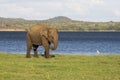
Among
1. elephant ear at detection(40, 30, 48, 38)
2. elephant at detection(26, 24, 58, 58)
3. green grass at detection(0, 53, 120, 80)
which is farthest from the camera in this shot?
elephant ear at detection(40, 30, 48, 38)

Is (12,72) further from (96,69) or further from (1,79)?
(96,69)

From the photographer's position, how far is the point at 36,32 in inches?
1644

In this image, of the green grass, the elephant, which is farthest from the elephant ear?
the green grass

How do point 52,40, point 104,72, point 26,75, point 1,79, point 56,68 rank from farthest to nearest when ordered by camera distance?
point 52,40
point 56,68
point 104,72
point 26,75
point 1,79

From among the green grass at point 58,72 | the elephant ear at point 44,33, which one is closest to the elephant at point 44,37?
the elephant ear at point 44,33

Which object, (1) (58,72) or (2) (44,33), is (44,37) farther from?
(1) (58,72)

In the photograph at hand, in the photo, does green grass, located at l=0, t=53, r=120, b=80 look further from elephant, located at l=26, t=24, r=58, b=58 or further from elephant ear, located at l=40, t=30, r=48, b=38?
elephant ear, located at l=40, t=30, r=48, b=38

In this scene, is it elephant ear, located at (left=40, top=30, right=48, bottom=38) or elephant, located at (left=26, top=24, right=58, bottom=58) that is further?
elephant ear, located at (left=40, top=30, right=48, bottom=38)

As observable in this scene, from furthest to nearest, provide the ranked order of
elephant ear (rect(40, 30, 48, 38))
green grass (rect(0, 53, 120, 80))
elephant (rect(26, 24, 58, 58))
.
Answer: elephant ear (rect(40, 30, 48, 38)), elephant (rect(26, 24, 58, 58)), green grass (rect(0, 53, 120, 80))

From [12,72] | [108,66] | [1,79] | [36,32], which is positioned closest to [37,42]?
[36,32]

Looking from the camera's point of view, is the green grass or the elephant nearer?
the green grass

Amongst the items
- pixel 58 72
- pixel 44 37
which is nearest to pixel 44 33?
pixel 44 37

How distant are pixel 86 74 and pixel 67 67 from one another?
3581mm

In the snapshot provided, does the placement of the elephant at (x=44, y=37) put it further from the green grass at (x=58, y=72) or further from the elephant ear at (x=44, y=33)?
the green grass at (x=58, y=72)
